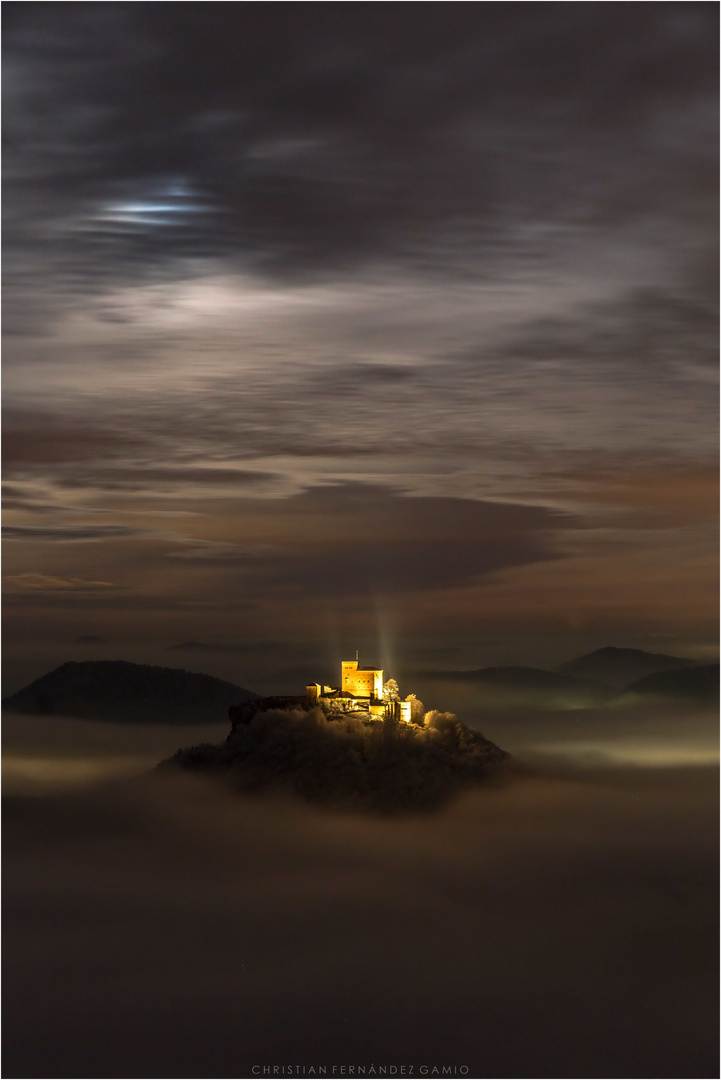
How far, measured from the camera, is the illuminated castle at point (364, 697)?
12925cm

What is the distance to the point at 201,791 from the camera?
157250 millimetres

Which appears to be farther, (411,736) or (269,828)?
(269,828)

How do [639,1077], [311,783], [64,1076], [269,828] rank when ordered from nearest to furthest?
[64,1076] → [639,1077] → [311,783] → [269,828]

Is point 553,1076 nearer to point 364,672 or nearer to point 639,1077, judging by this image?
point 639,1077

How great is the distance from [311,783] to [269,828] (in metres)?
18.0

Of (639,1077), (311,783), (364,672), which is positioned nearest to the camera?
(639,1077)

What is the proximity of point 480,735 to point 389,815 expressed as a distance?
16.0 metres

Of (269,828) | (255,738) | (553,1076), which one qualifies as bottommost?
(553,1076)

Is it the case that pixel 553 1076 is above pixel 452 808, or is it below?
below

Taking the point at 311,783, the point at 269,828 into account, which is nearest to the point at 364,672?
the point at 311,783

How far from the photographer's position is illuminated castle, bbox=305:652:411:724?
129 metres

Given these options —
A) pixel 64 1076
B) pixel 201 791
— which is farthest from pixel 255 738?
pixel 64 1076

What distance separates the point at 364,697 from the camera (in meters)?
130

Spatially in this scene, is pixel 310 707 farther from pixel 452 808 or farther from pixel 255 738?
pixel 452 808
